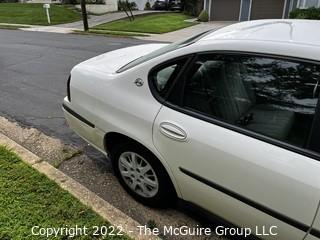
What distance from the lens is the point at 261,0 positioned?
21.2 m

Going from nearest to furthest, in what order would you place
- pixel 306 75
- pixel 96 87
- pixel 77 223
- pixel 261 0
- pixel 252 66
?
pixel 306 75
pixel 252 66
pixel 77 223
pixel 96 87
pixel 261 0

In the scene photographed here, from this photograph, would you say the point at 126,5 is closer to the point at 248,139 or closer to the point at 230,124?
the point at 230,124

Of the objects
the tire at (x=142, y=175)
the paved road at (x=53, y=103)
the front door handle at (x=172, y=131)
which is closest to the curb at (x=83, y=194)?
the paved road at (x=53, y=103)

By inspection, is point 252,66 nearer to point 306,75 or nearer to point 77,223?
point 306,75

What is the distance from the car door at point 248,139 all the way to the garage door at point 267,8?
21041 mm

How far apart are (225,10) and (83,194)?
2149cm

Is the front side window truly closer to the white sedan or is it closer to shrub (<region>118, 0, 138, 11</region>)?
the white sedan

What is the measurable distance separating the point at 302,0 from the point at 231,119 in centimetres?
1938

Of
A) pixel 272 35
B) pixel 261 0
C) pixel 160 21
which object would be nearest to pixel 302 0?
pixel 261 0

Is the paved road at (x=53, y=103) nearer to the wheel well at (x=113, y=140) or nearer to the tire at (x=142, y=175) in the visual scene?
the tire at (x=142, y=175)

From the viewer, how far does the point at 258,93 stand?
220 cm

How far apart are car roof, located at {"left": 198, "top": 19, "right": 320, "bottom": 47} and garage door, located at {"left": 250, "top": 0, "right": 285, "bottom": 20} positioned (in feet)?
67.0

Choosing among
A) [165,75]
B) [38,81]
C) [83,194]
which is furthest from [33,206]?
[38,81]

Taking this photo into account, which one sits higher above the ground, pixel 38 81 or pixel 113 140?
pixel 113 140
